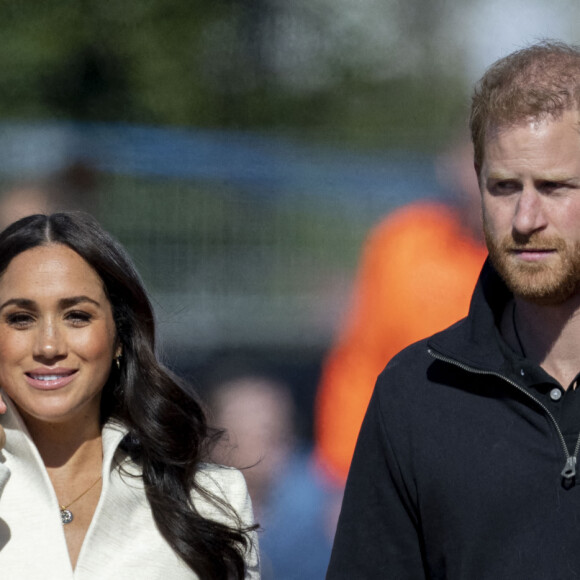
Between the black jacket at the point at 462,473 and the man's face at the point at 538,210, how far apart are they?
18 cm

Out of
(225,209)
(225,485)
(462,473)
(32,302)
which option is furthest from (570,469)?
(225,209)

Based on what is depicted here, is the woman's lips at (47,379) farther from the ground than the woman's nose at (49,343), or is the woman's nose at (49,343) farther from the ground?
the woman's nose at (49,343)

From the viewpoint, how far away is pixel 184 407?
8.61 feet

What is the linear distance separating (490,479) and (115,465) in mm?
885

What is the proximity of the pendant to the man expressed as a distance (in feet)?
1.89

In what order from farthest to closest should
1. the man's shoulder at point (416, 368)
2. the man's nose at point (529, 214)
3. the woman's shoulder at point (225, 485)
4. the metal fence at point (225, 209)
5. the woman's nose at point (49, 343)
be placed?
the metal fence at point (225, 209), the woman's shoulder at point (225, 485), the woman's nose at point (49, 343), the man's shoulder at point (416, 368), the man's nose at point (529, 214)

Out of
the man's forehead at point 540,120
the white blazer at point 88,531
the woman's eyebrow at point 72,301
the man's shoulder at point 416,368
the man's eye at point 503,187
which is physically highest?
the man's forehead at point 540,120

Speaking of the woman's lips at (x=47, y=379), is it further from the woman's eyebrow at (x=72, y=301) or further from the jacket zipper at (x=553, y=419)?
the jacket zipper at (x=553, y=419)

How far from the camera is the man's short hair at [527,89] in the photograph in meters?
2.04

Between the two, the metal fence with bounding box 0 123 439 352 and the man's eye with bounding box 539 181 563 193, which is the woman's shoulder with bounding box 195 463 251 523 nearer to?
the metal fence with bounding box 0 123 439 352

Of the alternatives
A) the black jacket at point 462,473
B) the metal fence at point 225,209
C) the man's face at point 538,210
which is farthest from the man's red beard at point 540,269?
the metal fence at point 225,209

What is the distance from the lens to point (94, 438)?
2498mm

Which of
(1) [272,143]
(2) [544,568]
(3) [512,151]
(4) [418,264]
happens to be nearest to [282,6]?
(1) [272,143]

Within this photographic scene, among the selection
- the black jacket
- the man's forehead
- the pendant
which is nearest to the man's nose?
the man's forehead
